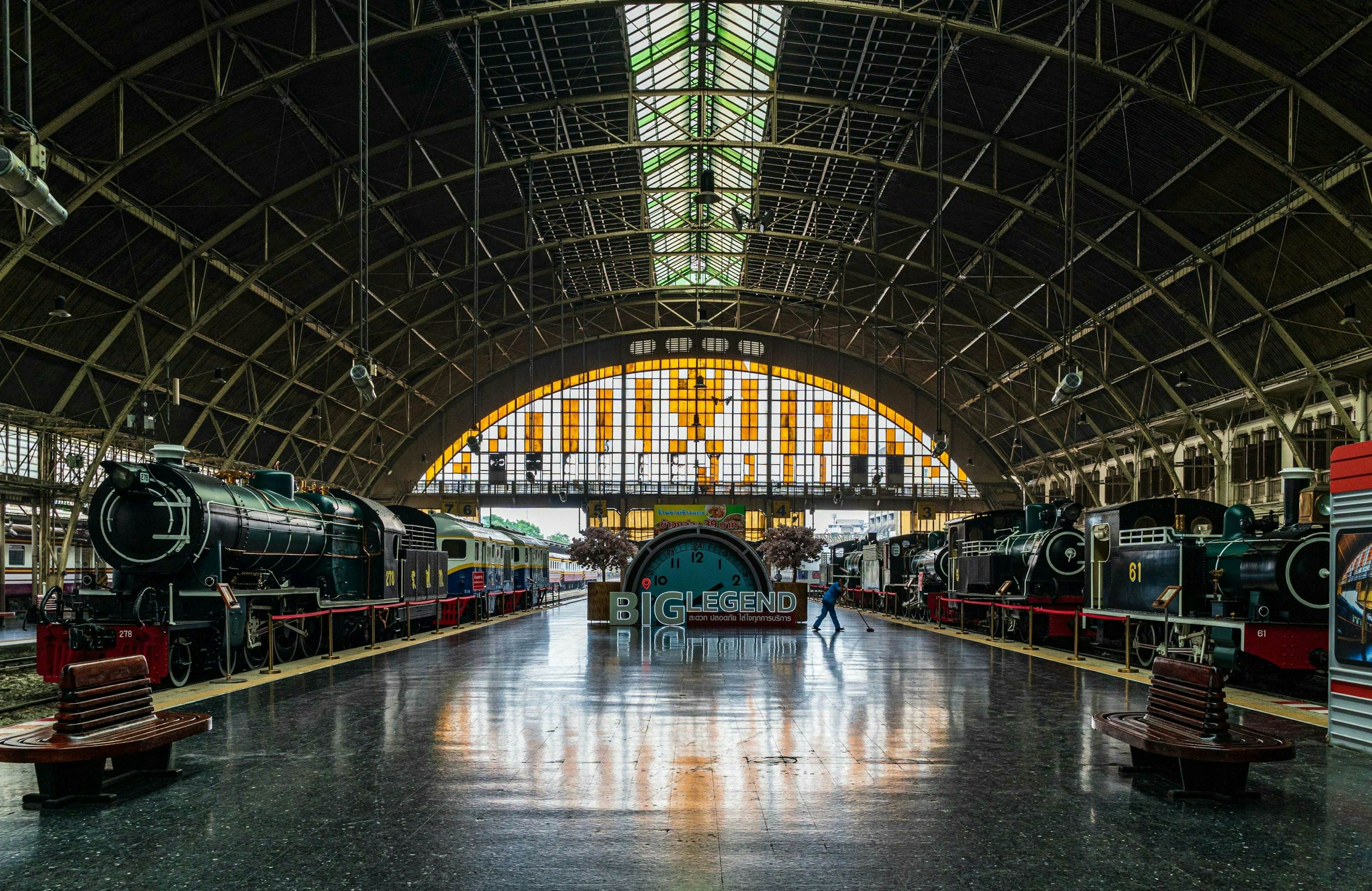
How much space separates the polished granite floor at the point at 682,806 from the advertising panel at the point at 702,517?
16.8 meters

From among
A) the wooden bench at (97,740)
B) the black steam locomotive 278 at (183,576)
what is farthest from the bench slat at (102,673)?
the black steam locomotive 278 at (183,576)

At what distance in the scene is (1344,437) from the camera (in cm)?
3297

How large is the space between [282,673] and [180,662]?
1.60 m

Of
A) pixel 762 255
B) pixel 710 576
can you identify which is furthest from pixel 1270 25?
pixel 762 255

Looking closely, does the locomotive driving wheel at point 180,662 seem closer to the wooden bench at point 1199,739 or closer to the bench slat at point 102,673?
the bench slat at point 102,673

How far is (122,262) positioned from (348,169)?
7134 mm

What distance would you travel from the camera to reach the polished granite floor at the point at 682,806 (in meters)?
5.67

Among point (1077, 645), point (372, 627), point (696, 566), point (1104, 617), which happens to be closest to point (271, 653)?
point (372, 627)

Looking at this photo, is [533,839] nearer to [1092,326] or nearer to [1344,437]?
[1344,437]

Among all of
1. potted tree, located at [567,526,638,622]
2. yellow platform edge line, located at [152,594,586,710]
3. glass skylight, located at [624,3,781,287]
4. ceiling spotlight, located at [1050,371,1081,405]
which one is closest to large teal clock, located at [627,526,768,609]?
yellow platform edge line, located at [152,594,586,710]

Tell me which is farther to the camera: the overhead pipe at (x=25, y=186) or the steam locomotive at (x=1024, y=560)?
the steam locomotive at (x=1024, y=560)

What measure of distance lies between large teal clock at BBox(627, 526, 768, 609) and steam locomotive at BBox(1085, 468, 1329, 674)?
351 inches

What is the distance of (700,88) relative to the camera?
32.4 metres

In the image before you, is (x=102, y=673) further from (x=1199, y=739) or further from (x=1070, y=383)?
(x=1070, y=383)
